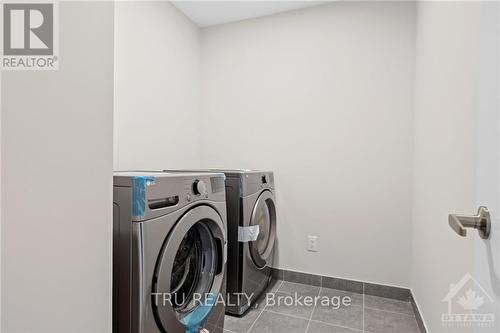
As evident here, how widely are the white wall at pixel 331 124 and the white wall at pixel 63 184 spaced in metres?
1.67

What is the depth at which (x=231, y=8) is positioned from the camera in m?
2.22

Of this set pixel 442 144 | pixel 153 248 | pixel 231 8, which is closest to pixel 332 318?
pixel 442 144

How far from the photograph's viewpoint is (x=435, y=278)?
4.33 ft

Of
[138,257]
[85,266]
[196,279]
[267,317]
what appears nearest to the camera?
[85,266]

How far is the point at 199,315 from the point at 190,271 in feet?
0.63

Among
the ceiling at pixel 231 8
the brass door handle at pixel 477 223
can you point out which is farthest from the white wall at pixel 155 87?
the brass door handle at pixel 477 223

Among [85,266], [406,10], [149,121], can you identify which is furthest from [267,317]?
[406,10]

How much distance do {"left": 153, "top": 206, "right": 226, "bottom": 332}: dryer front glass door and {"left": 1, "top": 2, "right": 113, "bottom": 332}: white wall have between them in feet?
0.74

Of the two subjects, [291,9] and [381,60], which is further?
[291,9]

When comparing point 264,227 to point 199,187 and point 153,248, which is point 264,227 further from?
point 153,248

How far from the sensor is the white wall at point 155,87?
1756 millimetres

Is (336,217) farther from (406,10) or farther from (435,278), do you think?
(406,10)

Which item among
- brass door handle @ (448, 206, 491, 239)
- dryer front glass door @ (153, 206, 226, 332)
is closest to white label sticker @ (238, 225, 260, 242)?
dryer front glass door @ (153, 206, 226, 332)

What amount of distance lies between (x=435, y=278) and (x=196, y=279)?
1.15m
